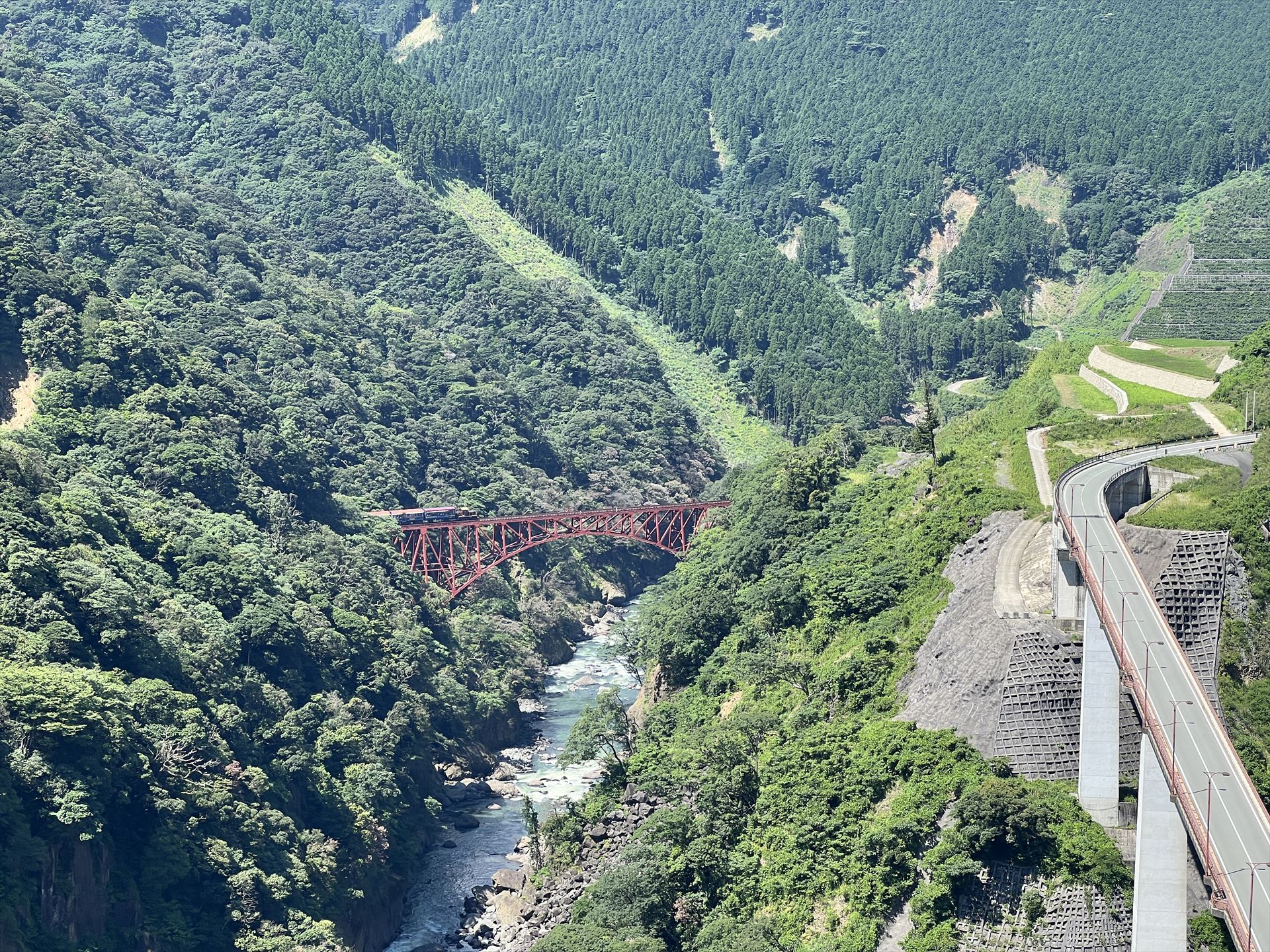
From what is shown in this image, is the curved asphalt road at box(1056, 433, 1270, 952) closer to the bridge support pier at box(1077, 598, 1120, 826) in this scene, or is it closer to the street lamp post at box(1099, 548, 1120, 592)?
the street lamp post at box(1099, 548, 1120, 592)

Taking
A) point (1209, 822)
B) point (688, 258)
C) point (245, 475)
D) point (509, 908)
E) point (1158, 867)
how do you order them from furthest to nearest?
point (688, 258) < point (245, 475) < point (509, 908) < point (1158, 867) < point (1209, 822)

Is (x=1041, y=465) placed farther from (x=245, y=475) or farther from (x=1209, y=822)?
(x=245, y=475)

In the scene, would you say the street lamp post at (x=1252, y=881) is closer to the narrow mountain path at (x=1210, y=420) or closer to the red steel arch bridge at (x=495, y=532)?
the narrow mountain path at (x=1210, y=420)

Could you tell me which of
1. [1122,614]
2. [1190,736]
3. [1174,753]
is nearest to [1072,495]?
[1122,614]

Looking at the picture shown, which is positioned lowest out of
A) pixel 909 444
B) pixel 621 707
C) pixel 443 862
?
pixel 443 862

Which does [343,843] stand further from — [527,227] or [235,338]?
[527,227]

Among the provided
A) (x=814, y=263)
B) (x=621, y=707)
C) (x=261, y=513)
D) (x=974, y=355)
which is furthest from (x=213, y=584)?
(x=814, y=263)
